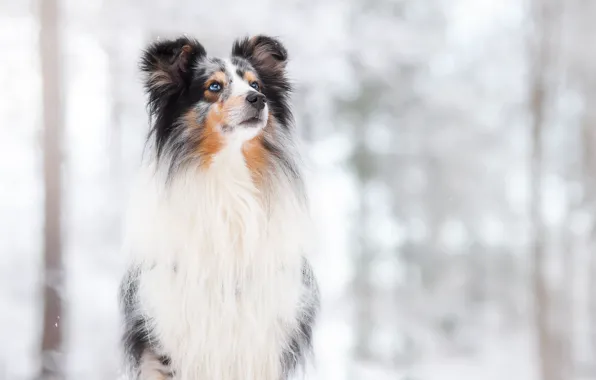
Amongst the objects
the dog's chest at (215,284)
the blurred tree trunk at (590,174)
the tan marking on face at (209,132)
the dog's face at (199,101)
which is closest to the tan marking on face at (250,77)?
the dog's face at (199,101)

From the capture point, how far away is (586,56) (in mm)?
2273

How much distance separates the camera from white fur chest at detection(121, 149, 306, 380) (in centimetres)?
147

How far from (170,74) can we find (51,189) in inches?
23.3

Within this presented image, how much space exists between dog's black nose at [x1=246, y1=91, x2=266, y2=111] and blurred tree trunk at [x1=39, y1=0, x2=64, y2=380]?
27.4 inches

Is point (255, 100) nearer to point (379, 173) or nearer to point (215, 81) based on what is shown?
point (215, 81)

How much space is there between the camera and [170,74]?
148cm

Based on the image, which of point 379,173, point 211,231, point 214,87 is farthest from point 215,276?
point 379,173

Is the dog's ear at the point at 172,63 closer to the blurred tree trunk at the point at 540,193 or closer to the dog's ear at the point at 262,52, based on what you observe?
the dog's ear at the point at 262,52

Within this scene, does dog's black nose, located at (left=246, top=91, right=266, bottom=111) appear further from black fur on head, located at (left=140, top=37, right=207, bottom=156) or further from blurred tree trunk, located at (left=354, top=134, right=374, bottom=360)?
blurred tree trunk, located at (left=354, top=134, right=374, bottom=360)

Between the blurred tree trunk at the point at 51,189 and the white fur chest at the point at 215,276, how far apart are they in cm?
41

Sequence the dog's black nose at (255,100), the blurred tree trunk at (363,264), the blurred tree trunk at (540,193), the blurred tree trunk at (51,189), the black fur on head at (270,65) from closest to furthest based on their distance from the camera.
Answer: the dog's black nose at (255,100) < the black fur on head at (270,65) < the blurred tree trunk at (51,189) < the blurred tree trunk at (363,264) < the blurred tree trunk at (540,193)

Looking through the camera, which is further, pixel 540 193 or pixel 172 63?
pixel 540 193

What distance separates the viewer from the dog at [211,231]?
4.80 ft

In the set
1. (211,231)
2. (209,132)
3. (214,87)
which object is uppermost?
(214,87)
